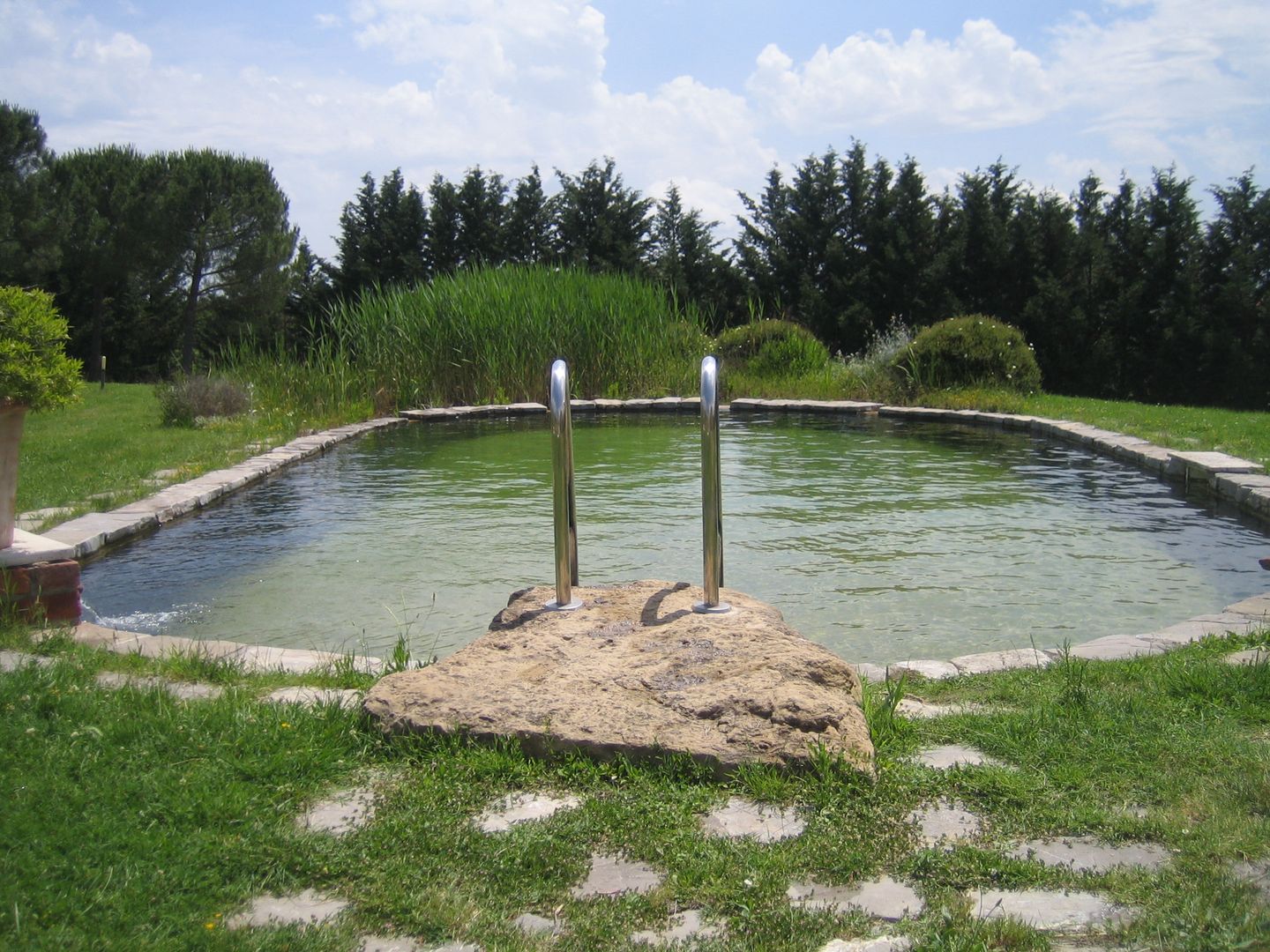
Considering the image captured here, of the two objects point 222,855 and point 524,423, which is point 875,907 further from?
point 524,423

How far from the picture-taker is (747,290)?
23.3 m

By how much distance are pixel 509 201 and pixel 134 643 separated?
25.0 metres

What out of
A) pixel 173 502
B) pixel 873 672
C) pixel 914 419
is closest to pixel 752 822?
pixel 873 672

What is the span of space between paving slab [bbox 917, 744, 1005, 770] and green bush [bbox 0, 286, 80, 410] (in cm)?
333

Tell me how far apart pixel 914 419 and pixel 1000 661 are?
1011 centimetres

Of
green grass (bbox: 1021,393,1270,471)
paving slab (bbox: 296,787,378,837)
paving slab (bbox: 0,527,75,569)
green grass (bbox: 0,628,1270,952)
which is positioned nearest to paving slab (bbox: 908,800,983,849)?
green grass (bbox: 0,628,1270,952)

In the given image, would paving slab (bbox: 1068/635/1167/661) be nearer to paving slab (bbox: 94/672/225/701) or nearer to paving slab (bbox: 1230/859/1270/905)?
paving slab (bbox: 1230/859/1270/905)

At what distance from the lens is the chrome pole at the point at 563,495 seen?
11.9 feet

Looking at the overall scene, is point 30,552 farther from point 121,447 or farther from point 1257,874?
point 121,447

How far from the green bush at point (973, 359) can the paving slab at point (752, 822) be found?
505 inches

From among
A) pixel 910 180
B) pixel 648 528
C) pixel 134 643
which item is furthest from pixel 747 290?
pixel 134 643

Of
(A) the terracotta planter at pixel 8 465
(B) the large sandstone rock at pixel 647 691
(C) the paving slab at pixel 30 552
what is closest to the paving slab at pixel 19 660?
(C) the paving slab at pixel 30 552

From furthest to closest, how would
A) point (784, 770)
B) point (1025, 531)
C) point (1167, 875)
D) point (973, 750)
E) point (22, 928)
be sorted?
point (1025, 531) < point (973, 750) < point (784, 770) < point (1167, 875) < point (22, 928)

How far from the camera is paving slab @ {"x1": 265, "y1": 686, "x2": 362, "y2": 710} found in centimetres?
299
